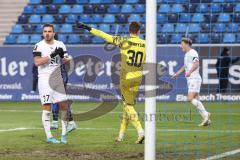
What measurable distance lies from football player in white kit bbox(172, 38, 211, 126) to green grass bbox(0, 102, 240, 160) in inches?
13.9

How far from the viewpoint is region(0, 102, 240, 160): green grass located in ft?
35.9

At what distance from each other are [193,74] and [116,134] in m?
3.51

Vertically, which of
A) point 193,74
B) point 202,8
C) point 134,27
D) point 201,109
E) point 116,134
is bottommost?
point 116,134

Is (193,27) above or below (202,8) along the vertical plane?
below

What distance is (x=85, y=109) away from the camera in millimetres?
21141

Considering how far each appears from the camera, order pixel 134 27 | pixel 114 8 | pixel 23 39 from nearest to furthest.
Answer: pixel 134 27
pixel 23 39
pixel 114 8

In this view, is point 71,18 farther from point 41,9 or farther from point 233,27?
point 233,27

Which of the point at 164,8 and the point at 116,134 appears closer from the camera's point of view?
the point at 116,134

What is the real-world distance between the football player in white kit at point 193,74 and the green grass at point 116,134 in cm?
35

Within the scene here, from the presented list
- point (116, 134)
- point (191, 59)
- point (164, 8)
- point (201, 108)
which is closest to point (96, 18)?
point (164, 8)

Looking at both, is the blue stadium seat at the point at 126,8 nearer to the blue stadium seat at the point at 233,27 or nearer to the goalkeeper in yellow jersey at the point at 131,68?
the blue stadium seat at the point at 233,27

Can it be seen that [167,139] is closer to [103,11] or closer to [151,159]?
[151,159]

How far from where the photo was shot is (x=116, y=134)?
14.2m

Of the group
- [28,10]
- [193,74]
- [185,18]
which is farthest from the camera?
[28,10]
